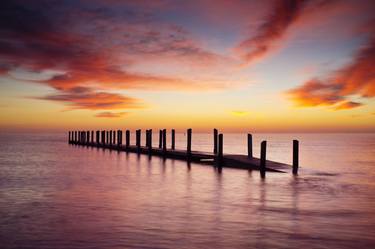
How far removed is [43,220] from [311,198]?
8.81 meters

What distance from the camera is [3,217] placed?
11.3m

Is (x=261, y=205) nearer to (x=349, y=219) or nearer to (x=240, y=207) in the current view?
(x=240, y=207)

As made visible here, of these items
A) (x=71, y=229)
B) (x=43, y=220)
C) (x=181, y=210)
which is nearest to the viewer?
(x=71, y=229)

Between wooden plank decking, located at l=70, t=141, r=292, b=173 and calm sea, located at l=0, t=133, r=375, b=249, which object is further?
wooden plank decking, located at l=70, t=141, r=292, b=173

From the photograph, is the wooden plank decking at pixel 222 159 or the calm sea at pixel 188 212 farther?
the wooden plank decking at pixel 222 159

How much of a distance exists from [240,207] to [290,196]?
2.84 m

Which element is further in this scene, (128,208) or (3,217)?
(128,208)

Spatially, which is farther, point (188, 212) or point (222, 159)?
point (222, 159)

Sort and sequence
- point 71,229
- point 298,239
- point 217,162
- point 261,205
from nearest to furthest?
point 298,239, point 71,229, point 261,205, point 217,162

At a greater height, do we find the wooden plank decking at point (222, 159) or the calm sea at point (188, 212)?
the wooden plank decking at point (222, 159)

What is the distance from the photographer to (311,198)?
592 inches

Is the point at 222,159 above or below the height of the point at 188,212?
above

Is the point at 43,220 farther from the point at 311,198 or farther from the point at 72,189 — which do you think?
the point at 311,198

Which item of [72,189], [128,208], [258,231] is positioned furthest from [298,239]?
[72,189]
